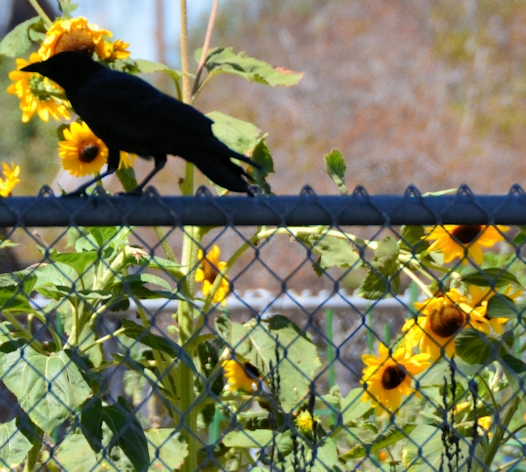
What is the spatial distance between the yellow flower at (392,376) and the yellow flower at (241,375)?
1.21 feet

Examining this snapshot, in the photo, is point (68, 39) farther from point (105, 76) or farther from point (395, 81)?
point (395, 81)

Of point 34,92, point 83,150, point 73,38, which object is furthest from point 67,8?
point 83,150

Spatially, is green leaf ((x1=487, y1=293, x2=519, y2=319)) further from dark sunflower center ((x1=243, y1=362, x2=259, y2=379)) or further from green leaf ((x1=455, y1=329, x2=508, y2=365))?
dark sunflower center ((x1=243, y1=362, x2=259, y2=379))

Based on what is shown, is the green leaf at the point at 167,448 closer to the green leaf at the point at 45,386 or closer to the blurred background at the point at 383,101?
the green leaf at the point at 45,386

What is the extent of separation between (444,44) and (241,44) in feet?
15.2

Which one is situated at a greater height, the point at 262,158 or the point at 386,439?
the point at 262,158

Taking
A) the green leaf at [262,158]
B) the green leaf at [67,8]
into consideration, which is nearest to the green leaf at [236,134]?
the green leaf at [262,158]

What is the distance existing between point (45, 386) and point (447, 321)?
1.05m

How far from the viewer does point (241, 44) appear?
58.6 feet

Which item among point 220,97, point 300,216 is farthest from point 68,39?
point 220,97

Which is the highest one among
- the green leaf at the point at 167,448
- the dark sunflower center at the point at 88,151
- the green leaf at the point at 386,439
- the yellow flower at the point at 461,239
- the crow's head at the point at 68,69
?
the crow's head at the point at 68,69

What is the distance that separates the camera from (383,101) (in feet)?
48.3

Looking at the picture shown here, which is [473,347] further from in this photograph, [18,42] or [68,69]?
[18,42]

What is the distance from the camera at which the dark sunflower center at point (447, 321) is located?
2152mm
